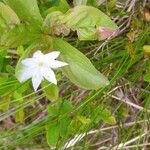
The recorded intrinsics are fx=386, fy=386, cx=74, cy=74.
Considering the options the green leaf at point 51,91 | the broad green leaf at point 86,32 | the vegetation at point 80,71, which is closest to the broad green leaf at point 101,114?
the vegetation at point 80,71

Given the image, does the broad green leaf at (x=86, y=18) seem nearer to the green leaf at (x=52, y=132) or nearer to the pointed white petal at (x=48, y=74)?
the pointed white petal at (x=48, y=74)

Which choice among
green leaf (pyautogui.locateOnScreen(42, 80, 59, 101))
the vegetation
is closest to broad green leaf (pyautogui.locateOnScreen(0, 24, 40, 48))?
the vegetation

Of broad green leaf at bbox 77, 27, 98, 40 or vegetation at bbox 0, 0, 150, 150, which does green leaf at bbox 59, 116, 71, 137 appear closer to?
vegetation at bbox 0, 0, 150, 150

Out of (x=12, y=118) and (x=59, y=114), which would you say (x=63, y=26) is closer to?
(x=59, y=114)

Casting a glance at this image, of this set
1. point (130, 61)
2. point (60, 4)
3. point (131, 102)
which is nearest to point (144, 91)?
point (131, 102)

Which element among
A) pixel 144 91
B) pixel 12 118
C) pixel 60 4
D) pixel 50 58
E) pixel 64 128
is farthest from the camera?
pixel 12 118

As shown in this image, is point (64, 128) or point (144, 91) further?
point (144, 91)
